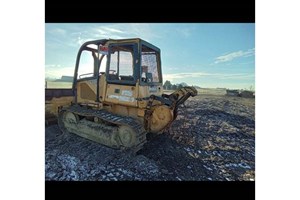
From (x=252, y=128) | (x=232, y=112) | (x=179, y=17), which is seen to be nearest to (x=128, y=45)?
(x=179, y=17)

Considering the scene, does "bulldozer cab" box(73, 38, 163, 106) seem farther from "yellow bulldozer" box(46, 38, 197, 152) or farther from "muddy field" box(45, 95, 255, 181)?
"muddy field" box(45, 95, 255, 181)

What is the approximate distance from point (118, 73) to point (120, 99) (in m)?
0.62

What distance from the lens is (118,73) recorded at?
422 cm

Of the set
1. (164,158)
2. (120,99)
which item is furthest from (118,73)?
(164,158)

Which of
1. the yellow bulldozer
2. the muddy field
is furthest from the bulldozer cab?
the muddy field

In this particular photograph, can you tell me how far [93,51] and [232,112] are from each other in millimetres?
6578

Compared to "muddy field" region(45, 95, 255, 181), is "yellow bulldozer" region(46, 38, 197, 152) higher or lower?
higher

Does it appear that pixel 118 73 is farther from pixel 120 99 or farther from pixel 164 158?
pixel 164 158

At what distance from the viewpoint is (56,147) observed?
4.28 m

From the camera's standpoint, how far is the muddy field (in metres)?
3.51

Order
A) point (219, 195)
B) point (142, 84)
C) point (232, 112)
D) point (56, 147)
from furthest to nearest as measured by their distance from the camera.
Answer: point (232, 112), point (56, 147), point (142, 84), point (219, 195)

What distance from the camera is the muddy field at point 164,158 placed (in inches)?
138

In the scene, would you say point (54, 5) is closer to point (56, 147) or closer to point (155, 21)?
point (155, 21)

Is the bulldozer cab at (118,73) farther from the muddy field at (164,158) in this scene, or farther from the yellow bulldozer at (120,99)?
the muddy field at (164,158)
